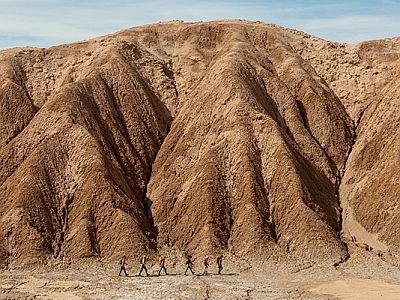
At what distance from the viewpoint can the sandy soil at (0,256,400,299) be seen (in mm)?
31078

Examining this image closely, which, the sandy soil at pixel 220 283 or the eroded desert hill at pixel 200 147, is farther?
the eroded desert hill at pixel 200 147

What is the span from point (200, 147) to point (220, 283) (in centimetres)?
1593

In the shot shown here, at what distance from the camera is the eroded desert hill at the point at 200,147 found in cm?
4009

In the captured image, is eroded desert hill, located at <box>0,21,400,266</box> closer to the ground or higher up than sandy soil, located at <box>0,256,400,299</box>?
higher up

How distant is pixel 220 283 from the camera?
33.4 metres

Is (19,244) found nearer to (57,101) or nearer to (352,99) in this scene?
(57,101)

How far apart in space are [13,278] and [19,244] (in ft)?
12.0

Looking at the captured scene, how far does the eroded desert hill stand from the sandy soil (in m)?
1.91

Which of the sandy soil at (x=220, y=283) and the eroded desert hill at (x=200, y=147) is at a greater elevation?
the eroded desert hill at (x=200, y=147)

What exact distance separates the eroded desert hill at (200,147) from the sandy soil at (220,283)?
191cm

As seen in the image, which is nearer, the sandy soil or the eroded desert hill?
the sandy soil

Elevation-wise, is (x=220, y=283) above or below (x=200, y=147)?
below

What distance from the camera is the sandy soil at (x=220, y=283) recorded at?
31.1 meters

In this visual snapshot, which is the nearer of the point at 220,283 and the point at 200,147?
the point at 220,283
